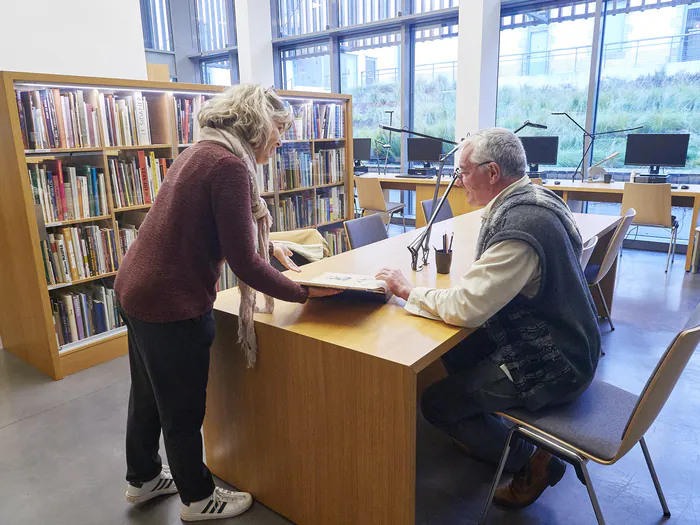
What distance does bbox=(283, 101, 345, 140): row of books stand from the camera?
415 centimetres

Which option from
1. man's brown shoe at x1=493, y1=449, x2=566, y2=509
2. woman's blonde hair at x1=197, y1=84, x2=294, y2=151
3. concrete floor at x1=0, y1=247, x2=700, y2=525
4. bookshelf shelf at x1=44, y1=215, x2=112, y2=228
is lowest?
concrete floor at x1=0, y1=247, x2=700, y2=525

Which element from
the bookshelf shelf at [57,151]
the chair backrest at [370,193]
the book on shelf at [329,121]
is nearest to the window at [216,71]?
the chair backrest at [370,193]

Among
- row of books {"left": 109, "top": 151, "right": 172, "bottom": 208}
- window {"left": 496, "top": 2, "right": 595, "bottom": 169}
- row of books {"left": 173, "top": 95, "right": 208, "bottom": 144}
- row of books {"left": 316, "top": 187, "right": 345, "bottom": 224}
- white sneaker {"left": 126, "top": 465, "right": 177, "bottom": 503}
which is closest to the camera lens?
white sneaker {"left": 126, "top": 465, "right": 177, "bottom": 503}

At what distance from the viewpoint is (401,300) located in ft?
6.17

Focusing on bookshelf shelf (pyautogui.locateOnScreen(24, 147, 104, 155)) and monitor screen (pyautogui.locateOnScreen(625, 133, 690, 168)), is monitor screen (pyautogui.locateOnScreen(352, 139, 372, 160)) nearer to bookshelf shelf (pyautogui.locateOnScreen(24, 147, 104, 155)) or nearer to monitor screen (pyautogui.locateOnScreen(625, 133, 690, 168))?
monitor screen (pyautogui.locateOnScreen(625, 133, 690, 168))

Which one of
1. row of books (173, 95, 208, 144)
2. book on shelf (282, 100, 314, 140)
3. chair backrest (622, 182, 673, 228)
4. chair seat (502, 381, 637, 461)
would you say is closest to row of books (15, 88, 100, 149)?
row of books (173, 95, 208, 144)

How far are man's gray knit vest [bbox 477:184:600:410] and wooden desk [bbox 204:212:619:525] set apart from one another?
191 mm

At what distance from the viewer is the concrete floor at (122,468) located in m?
1.83

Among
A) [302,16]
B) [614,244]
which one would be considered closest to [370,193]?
[614,244]

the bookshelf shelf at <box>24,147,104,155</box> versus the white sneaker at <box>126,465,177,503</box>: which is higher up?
the bookshelf shelf at <box>24,147,104,155</box>

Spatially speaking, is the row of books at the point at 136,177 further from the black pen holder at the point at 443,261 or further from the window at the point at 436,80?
the window at the point at 436,80

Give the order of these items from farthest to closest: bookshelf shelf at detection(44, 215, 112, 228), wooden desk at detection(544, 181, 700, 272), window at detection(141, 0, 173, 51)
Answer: window at detection(141, 0, 173, 51) → wooden desk at detection(544, 181, 700, 272) → bookshelf shelf at detection(44, 215, 112, 228)

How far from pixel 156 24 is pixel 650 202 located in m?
8.01

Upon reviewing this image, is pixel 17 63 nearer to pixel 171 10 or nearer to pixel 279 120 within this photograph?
pixel 279 120
